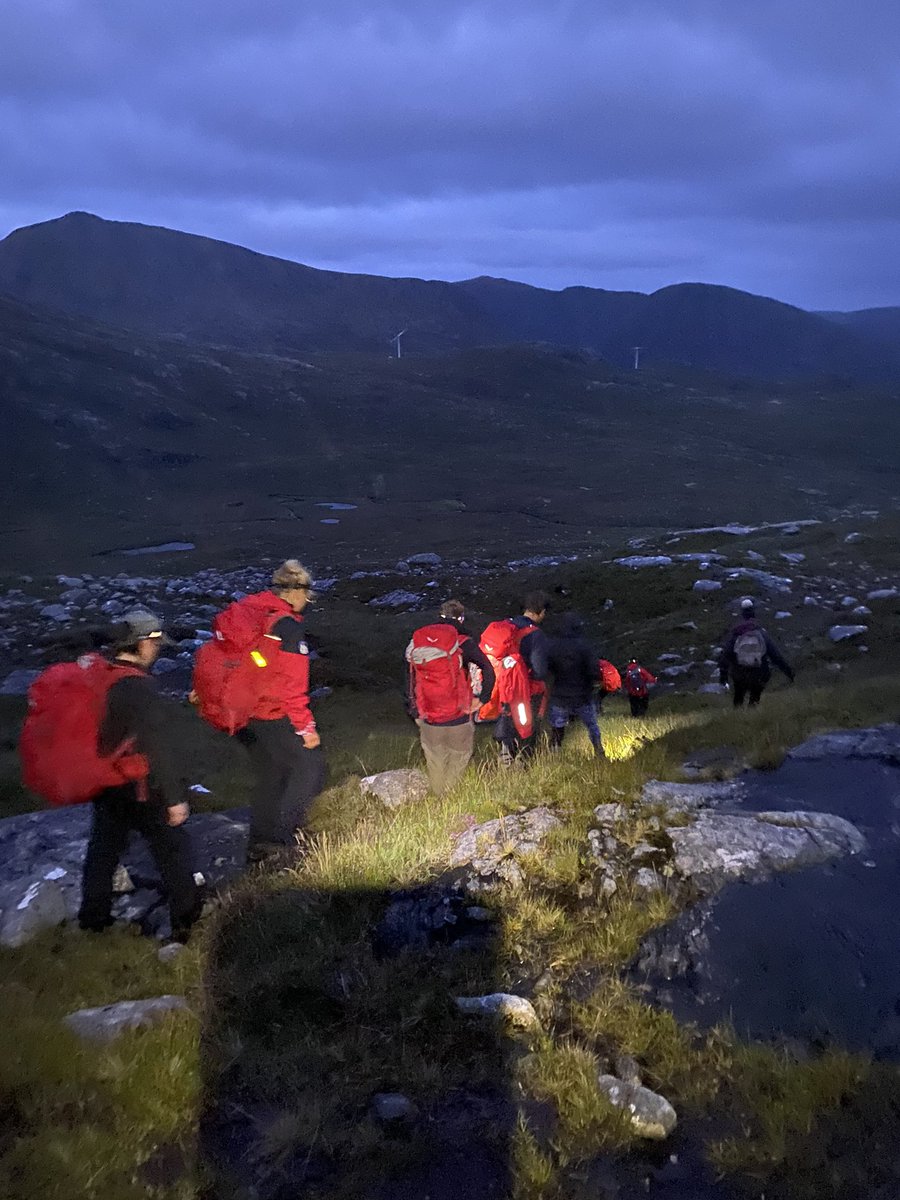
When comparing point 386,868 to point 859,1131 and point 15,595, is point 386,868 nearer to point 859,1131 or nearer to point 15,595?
point 859,1131

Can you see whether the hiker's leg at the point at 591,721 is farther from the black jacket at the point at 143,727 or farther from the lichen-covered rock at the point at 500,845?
the black jacket at the point at 143,727

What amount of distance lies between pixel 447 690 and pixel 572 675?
258cm

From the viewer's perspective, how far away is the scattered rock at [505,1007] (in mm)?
4344

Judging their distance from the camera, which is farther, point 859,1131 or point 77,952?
point 77,952

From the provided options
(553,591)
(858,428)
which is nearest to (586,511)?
(553,591)

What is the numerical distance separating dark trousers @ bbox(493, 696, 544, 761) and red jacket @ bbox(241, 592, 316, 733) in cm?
333

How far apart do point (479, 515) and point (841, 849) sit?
183 ft

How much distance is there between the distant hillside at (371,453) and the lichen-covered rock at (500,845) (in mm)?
35288

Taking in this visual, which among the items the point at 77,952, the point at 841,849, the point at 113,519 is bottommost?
the point at 113,519

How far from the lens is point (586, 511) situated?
63.9 meters

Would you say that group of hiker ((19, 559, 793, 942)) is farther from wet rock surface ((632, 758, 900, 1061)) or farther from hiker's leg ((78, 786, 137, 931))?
wet rock surface ((632, 758, 900, 1061))

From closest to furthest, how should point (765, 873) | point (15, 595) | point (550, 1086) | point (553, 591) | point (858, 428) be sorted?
1. point (550, 1086)
2. point (765, 873)
3. point (553, 591)
4. point (15, 595)
5. point (858, 428)

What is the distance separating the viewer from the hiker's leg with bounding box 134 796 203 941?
5.71 metres

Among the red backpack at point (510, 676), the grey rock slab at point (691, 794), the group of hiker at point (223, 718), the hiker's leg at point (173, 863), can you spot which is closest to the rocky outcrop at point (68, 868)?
the hiker's leg at point (173, 863)
